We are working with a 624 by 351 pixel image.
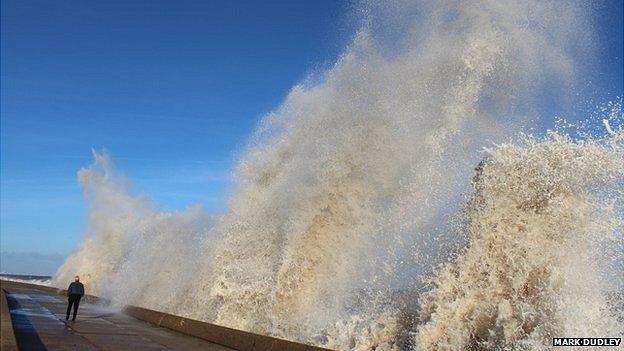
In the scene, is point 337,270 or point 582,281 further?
point 337,270

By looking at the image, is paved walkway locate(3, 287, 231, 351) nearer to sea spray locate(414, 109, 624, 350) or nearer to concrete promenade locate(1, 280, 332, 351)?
concrete promenade locate(1, 280, 332, 351)

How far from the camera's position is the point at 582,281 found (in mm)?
7297

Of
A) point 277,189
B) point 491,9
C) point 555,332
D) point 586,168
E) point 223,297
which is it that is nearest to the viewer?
point 555,332

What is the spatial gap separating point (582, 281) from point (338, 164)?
22.0 feet

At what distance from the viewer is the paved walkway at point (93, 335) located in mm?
8547

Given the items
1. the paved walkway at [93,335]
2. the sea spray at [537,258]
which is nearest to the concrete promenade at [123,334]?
the paved walkway at [93,335]

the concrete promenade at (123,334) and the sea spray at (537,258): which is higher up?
the sea spray at (537,258)

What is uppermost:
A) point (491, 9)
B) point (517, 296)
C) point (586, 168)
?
point (491, 9)

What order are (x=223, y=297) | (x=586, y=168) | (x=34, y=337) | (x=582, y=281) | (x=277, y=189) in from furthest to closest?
(x=277, y=189), (x=223, y=297), (x=34, y=337), (x=586, y=168), (x=582, y=281)

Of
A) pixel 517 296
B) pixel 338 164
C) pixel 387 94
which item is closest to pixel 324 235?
pixel 338 164

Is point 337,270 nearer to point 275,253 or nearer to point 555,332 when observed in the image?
point 275,253

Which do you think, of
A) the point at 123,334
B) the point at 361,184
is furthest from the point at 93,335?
the point at 361,184

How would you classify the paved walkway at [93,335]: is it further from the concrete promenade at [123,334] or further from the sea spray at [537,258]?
the sea spray at [537,258]

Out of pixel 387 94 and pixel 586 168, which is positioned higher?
pixel 387 94
